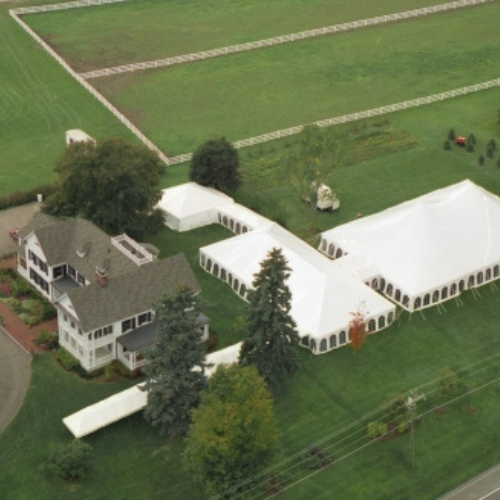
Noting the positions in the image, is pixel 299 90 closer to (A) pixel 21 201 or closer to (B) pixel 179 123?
(B) pixel 179 123

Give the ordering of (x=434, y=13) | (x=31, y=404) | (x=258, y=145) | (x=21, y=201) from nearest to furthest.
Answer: (x=31, y=404), (x=21, y=201), (x=258, y=145), (x=434, y=13)

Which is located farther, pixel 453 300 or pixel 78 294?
pixel 453 300

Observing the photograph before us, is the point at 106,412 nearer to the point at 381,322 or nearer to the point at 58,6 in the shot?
the point at 381,322

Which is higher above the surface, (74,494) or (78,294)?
(78,294)

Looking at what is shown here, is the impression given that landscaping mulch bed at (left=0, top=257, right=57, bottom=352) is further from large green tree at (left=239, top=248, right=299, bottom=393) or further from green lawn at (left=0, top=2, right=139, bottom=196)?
green lawn at (left=0, top=2, right=139, bottom=196)

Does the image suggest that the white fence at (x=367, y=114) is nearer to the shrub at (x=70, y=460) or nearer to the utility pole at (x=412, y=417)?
the utility pole at (x=412, y=417)

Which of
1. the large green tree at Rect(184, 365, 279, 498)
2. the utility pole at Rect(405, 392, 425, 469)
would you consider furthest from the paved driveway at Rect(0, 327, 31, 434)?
the utility pole at Rect(405, 392, 425, 469)

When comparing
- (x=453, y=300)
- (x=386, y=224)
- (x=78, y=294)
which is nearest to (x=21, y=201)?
(x=78, y=294)
